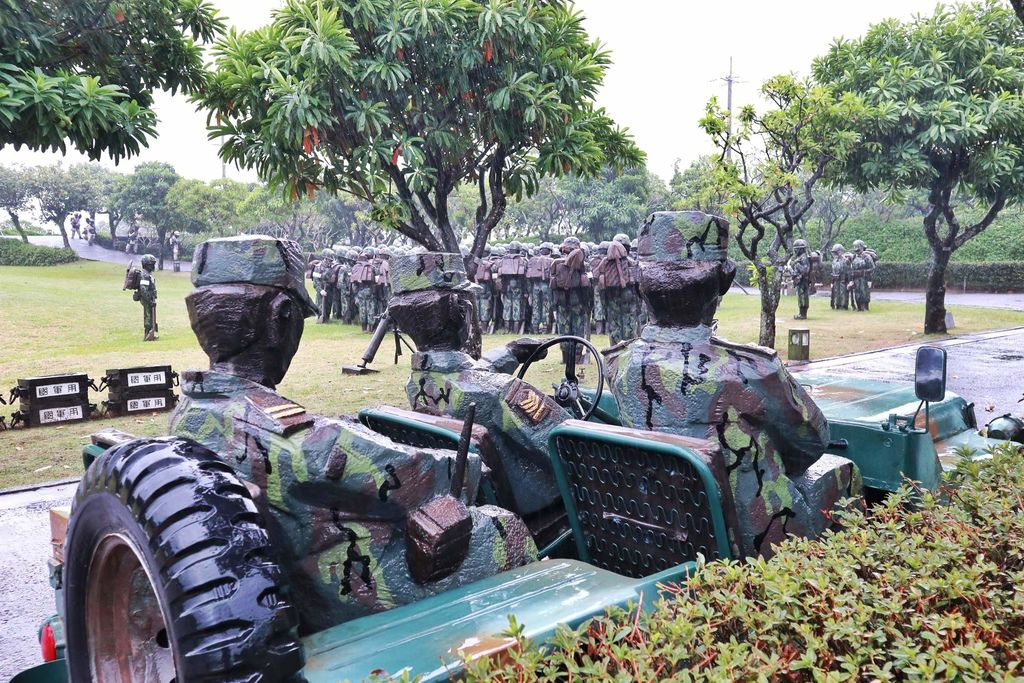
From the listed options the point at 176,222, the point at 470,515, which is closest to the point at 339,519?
the point at 470,515

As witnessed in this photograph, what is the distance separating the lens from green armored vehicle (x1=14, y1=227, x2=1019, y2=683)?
5.04ft

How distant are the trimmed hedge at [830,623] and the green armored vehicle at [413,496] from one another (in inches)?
5.7

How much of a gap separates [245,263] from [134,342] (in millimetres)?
14941

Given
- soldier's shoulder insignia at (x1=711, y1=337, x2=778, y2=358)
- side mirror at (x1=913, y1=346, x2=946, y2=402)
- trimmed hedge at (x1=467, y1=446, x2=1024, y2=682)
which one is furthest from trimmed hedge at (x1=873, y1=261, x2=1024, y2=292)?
trimmed hedge at (x1=467, y1=446, x2=1024, y2=682)

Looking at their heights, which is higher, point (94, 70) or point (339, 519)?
point (94, 70)

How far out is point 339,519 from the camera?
6.88 feet

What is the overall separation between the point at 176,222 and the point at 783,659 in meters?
30.0

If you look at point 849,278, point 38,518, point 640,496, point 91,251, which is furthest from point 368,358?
point 849,278

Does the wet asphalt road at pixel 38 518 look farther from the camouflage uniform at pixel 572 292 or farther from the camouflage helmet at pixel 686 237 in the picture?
the camouflage uniform at pixel 572 292

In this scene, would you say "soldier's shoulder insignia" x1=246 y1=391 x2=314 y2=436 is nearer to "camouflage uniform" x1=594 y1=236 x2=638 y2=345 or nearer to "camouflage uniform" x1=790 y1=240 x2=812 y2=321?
"camouflage uniform" x1=594 y1=236 x2=638 y2=345

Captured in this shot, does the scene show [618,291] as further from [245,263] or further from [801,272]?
[245,263]

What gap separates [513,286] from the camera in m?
18.7

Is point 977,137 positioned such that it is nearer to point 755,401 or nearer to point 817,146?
point 817,146

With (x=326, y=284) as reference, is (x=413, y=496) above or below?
below
